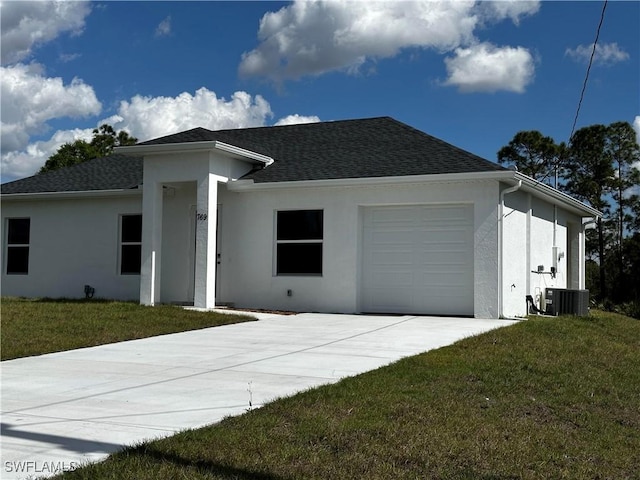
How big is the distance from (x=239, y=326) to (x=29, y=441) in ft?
25.0

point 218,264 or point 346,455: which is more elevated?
point 218,264

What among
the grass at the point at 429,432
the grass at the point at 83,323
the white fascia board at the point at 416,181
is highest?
the white fascia board at the point at 416,181

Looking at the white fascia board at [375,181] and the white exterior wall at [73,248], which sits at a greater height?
the white fascia board at [375,181]

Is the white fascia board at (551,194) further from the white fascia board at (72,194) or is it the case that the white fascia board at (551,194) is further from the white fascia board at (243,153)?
the white fascia board at (72,194)

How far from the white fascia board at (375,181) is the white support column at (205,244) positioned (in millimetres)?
986

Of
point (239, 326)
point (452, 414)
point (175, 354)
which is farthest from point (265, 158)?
point (452, 414)

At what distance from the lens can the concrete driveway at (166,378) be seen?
504cm

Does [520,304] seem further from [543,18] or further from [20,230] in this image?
[20,230]

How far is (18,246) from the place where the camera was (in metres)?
19.7

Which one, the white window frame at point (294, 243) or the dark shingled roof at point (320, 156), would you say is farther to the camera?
the white window frame at point (294, 243)

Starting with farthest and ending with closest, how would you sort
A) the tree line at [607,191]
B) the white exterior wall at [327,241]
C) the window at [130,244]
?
the tree line at [607,191] < the window at [130,244] < the white exterior wall at [327,241]

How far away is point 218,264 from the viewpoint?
647 inches

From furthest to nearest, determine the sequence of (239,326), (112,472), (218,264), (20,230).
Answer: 1. (20,230)
2. (218,264)
3. (239,326)
4. (112,472)

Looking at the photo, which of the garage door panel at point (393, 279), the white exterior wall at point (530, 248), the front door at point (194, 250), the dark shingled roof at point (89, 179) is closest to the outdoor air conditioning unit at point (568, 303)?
the white exterior wall at point (530, 248)
